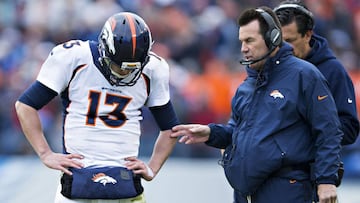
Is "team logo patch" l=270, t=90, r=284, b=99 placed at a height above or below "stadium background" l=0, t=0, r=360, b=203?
above

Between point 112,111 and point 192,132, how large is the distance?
0.48 meters

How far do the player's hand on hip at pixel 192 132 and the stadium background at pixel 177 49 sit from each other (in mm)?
4041

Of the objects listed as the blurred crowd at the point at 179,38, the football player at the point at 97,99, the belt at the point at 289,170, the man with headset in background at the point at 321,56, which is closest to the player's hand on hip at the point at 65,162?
the football player at the point at 97,99

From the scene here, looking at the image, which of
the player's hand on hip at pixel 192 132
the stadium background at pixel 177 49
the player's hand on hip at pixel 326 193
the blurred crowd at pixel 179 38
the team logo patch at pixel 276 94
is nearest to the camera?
the player's hand on hip at pixel 326 193

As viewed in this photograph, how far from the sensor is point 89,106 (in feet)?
15.0

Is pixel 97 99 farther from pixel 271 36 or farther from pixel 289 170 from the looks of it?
pixel 289 170

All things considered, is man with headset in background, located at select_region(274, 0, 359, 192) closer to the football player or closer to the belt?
the belt

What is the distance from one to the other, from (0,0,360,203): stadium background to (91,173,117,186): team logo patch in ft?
14.0

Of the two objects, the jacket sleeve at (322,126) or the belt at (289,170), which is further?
the belt at (289,170)

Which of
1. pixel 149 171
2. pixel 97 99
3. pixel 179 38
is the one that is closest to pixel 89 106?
pixel 97 99

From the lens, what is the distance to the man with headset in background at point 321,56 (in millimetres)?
4906

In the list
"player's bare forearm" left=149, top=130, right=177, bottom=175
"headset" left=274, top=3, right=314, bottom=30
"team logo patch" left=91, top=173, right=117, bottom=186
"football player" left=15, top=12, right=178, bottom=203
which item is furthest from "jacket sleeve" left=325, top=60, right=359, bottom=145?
"team logo patch" left=91, top=173, right=117, bottom=186

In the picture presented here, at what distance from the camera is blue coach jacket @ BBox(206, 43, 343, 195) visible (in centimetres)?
437

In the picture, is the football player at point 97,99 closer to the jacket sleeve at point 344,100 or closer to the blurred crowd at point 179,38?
the jacket sleeve at point 344,100
